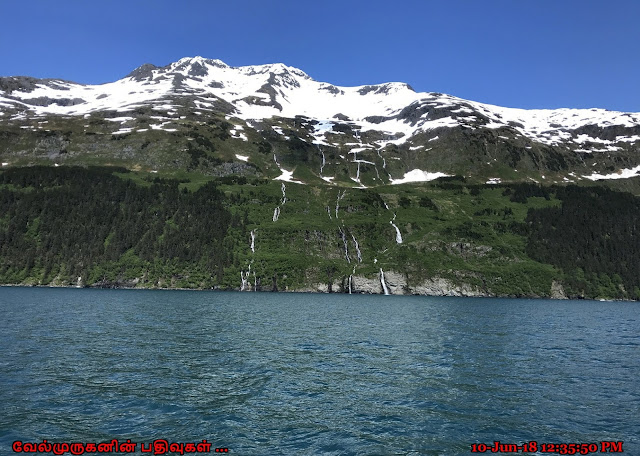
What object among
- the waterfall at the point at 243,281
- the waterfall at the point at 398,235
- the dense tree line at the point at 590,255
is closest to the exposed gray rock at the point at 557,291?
the dense tree line at the point at 590,255

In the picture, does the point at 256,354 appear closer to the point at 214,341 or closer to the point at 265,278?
the point at 214,341

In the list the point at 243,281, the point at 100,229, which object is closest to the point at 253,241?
the point at 243,281

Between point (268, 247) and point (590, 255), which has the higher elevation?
point (590, 255)

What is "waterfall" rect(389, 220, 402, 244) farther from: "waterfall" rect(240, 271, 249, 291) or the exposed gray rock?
"waterfall" rect(240, 271, 249, 291)

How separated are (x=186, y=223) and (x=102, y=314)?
116 m

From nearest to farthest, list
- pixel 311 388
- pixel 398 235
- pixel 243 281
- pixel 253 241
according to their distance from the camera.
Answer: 1. pixel 311 388
2. pixel 243 281
3. pixel 253 241
4. pixel 398 235

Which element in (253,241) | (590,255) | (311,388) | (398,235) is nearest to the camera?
(311,388)

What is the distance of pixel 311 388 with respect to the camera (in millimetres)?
26609

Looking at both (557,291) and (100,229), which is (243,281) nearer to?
(100,229)

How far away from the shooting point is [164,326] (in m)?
52.0

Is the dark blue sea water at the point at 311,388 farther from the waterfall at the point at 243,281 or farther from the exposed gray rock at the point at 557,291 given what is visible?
the exposed gray rock at the point at 557,291

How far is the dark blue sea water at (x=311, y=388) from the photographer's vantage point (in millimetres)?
19156

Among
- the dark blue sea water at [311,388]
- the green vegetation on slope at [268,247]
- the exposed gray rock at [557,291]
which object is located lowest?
the dark blue sea water at [311,388]

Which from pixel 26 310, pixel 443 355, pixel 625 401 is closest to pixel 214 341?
pixel 443 355
